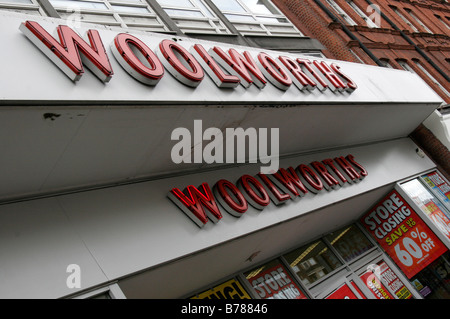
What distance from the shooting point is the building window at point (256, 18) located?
13.4 meters

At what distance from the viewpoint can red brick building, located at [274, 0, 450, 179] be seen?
54.1 feet

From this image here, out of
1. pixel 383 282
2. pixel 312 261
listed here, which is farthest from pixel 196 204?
pixel 383 282

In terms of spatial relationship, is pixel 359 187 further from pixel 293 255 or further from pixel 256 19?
pixel 256 19

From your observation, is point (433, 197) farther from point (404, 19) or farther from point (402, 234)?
point (404, 19)

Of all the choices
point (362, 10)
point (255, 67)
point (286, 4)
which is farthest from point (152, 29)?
point (362, 10)

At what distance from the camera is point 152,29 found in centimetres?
1012

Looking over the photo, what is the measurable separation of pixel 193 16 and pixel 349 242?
8232mm

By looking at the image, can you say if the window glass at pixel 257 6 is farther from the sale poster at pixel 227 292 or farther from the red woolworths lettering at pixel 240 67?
the sale poster at pixel 227 292

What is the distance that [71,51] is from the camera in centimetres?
501

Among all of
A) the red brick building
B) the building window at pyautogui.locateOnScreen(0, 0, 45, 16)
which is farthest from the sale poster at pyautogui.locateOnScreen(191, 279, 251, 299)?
the red brick building

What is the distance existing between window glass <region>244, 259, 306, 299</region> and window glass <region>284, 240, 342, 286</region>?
43 cm

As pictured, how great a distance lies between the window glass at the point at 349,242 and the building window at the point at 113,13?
25.0 ft

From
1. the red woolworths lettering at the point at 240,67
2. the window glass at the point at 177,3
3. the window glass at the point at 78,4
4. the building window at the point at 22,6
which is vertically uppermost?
the window glass at the point at 177,3

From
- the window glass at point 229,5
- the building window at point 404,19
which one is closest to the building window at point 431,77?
the building window at point 404,19
